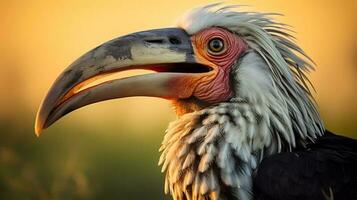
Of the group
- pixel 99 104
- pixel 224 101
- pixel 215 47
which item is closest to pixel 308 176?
pixel 224 101

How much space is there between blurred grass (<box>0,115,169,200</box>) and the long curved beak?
31.0 inches

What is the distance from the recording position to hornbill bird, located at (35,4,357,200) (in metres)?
1.50

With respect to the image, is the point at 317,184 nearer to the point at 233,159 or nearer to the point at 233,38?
the point at 233,159

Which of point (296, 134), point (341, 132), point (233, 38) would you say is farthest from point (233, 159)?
point (341, 132)

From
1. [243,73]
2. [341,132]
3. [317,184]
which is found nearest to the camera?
[317,184]

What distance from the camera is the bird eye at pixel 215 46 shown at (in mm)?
1629

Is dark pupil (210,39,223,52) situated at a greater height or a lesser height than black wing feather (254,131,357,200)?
greater

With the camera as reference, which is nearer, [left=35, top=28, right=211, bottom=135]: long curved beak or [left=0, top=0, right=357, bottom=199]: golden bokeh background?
[left=35, top=28, right=211, bottom=135]: long curved beak

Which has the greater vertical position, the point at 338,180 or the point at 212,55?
the point at 212,55

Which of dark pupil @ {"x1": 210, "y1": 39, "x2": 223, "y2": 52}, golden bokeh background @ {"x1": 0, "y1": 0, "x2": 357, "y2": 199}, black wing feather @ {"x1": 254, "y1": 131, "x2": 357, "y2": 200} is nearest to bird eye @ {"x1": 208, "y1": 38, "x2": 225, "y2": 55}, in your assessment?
dark pupil @ {"x1": 210, "y1": 39, "x2": 223, "y2": 52}

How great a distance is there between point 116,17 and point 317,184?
114 cm

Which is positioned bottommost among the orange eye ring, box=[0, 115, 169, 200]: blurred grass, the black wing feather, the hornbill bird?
box=[0, 115, 169, 200]: blurred grass

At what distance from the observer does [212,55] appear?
5.37 ft

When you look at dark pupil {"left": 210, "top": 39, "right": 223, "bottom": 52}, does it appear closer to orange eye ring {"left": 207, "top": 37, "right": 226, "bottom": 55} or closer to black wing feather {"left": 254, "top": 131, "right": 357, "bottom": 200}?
orange eye ring {"left": 207, "top": 37, "right": 226, "bottom": 55}
